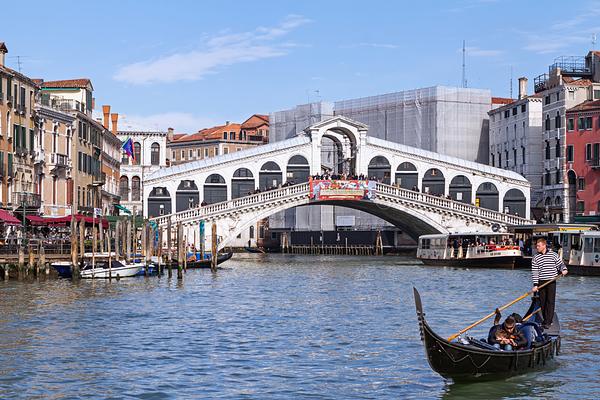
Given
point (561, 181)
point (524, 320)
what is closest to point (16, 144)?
point (524, 320)

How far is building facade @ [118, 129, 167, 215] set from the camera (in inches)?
2589

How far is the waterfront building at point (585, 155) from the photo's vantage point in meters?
48.3

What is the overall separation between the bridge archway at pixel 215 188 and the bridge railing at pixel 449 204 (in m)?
7.17

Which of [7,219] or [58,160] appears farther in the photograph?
[58,160]

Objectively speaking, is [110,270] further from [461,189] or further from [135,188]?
[135,188]

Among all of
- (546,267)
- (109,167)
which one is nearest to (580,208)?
(109,167)

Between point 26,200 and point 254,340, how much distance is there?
18.6 meters

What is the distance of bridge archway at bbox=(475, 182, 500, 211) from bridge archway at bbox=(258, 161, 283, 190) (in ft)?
29.8

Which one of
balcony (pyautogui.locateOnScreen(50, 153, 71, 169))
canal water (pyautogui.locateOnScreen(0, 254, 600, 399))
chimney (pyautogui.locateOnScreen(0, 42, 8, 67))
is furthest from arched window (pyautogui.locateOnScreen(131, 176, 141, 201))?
canal water (pyautogui.locateOnScreen(0, 254, 600, 399))

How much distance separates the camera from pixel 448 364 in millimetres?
12719

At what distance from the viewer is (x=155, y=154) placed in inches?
2717

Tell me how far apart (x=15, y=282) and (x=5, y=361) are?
47.1ft

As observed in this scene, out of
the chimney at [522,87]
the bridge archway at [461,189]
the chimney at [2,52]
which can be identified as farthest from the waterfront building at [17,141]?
the chimney at [522,87]

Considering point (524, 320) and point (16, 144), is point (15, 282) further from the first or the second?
point (524, 320)
